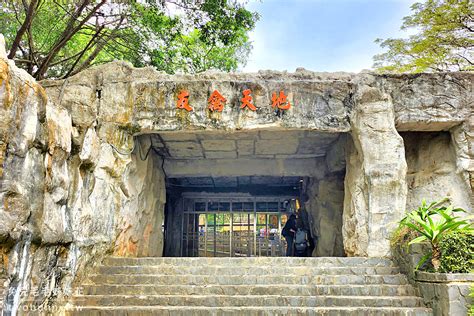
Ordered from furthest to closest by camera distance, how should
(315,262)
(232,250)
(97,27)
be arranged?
(232,250) → (97,27) → (315,262)

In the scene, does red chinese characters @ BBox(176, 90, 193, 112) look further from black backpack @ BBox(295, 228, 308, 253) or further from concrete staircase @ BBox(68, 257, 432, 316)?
black backpack @ BBox(295, 228, 308, 253)

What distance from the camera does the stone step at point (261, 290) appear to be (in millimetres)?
4926

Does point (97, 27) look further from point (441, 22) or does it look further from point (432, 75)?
point (441, 22)

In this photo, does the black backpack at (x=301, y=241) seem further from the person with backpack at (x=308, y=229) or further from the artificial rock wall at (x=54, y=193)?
the artificial rock wall at (x=54, y=193)

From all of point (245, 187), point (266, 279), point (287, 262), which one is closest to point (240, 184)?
point (245, 187)

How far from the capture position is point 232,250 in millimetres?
11172

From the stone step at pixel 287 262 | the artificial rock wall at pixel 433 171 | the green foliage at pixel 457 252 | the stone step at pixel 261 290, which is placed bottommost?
the stone step at pixel 261 290

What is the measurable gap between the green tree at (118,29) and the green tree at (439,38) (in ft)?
15.5

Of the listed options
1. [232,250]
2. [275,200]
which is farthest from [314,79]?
[232,250]

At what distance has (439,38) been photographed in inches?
401

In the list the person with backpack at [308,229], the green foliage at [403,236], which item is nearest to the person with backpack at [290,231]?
the person with backpack at [308,229]

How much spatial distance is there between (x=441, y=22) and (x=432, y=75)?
13.4 feet

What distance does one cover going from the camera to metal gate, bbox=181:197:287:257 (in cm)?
1126

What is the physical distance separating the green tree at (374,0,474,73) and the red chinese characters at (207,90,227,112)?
18.7 feet
